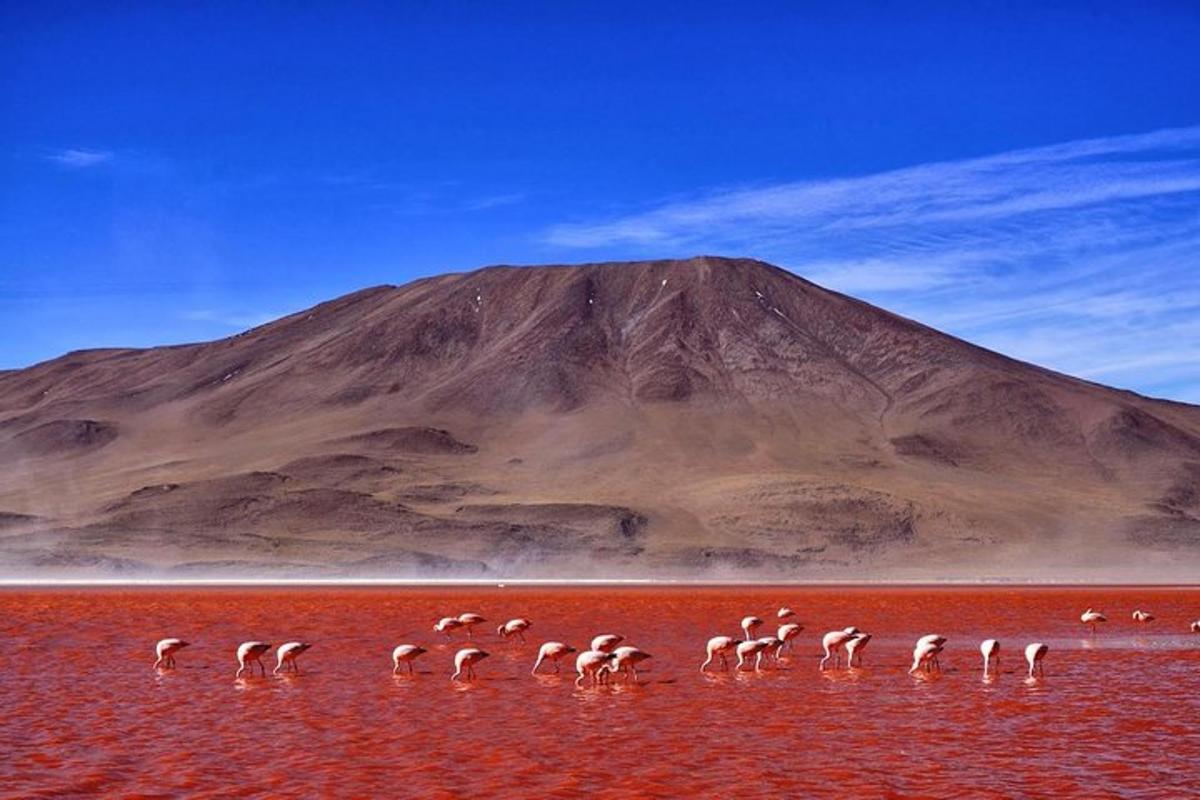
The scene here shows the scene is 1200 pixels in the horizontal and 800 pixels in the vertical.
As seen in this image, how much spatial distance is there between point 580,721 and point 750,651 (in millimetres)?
6623

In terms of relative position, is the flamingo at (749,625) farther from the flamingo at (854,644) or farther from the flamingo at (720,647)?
the flamingo at (720,647)

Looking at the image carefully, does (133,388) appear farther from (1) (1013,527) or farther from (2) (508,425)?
(1) (1013,527)

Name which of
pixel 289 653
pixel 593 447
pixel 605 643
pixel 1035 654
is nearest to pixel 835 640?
pixel 1035 654

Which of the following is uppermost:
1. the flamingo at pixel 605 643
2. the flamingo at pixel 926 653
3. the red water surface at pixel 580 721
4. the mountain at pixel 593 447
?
the mountain at pixel 593 447

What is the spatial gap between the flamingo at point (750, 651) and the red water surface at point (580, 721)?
1.39 feet

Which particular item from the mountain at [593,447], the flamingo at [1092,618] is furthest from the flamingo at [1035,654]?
the mountain at [593,447]

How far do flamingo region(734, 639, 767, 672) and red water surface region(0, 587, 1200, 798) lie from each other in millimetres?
422

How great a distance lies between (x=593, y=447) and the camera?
104188 mm

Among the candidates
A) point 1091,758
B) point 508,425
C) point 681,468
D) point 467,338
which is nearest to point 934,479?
point 681,468

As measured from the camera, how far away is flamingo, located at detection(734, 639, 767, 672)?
2177 centimetres

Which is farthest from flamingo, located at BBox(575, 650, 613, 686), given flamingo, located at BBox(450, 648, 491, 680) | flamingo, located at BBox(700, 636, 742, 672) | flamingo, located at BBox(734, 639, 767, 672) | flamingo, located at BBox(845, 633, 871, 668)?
flamingo, located at BBox(845, 633, 871, 668)

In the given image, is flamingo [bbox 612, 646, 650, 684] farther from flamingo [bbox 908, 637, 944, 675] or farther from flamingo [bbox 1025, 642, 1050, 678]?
flamingo [bbox 1025, 642, 1050, 678]

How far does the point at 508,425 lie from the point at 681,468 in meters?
18.3

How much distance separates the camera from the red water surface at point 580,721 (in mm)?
→ 12133
